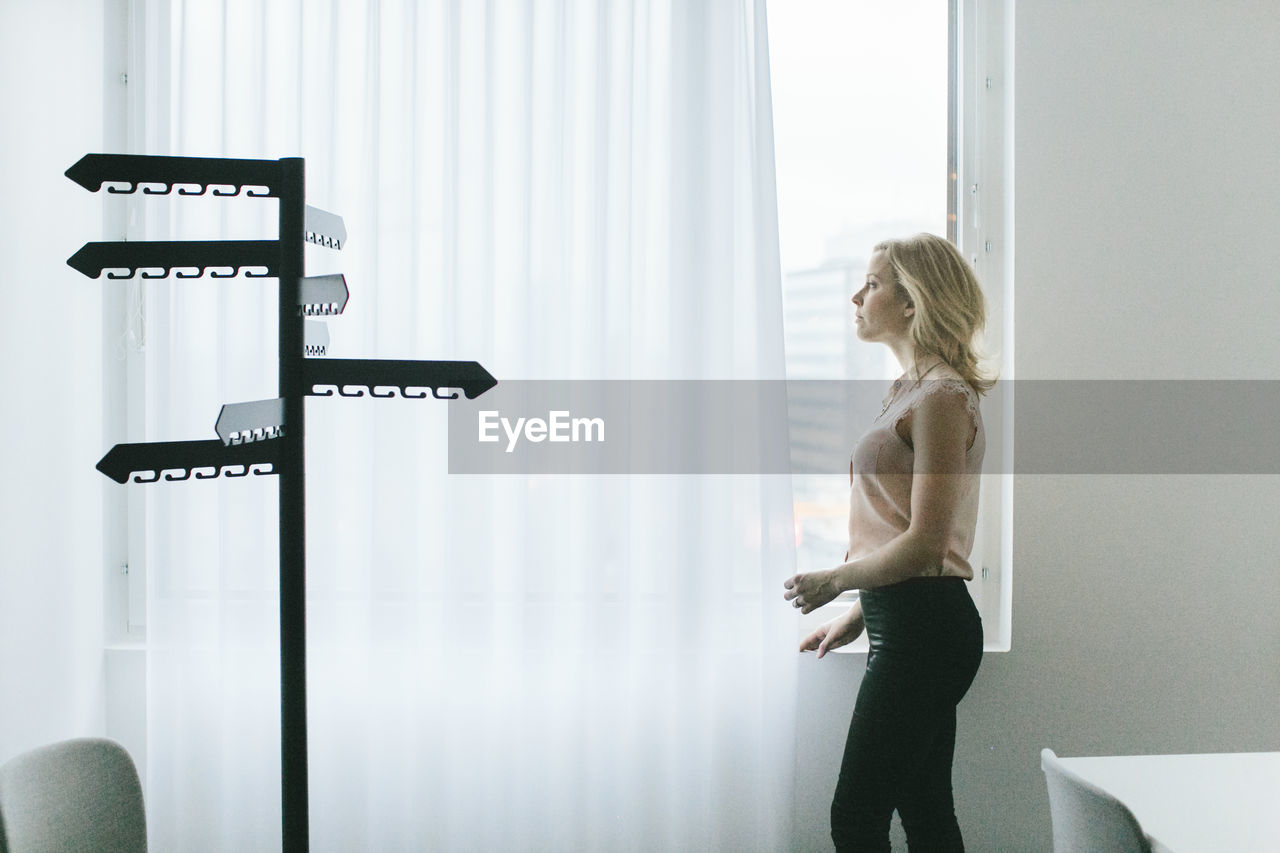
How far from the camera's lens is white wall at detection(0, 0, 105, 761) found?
1.80m

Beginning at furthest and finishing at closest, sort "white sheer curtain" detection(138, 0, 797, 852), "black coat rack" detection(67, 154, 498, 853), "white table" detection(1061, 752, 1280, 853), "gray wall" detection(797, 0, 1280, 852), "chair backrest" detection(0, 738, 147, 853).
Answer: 1. "gray wall" detection(797, 0, 1280, 852)
2. "white sheer curtain" detection(138, 0, 797, 852)
3. "chair backrest" detection(0, 738, 147, 853)
4. "white table" detection(1061, 752, 1280, 853)
5. "black coat rack" detection(67, 154, 498, 853)

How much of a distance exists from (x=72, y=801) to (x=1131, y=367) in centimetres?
249

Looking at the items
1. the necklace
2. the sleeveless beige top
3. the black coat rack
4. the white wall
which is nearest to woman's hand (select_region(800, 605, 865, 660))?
the sleeveless beige top

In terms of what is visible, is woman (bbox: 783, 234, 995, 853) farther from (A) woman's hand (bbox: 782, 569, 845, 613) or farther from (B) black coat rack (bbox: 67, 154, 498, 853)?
(B) black coat rack (bbox: 67, 154, 498, 853)

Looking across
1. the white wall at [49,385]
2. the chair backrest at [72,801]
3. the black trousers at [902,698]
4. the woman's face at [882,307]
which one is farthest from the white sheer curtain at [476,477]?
the chair backrest at [72,801]

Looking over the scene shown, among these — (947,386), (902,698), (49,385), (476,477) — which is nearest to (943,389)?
(947,386)

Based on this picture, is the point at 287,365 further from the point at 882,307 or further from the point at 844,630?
the point at 844,630

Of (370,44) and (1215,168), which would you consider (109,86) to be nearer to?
(370,44)

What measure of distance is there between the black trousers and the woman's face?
1.72 ft

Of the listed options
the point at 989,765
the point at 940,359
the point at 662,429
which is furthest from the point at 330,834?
the point at 940,359

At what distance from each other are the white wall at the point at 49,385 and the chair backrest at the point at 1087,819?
205 centimetres

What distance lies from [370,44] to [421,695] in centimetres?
162

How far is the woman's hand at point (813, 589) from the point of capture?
1705mm

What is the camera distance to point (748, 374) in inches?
82.8
